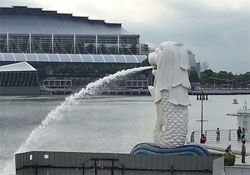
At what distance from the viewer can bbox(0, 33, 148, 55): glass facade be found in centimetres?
12619

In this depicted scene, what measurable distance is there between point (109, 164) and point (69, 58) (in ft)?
356

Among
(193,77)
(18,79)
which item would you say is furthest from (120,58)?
(18,79)

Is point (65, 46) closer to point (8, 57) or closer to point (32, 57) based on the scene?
point (32, 57)

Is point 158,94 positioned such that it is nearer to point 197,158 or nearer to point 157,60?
point 157,60

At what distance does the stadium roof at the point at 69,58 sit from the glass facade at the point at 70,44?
4.19m

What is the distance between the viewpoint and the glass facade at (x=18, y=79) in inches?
4181

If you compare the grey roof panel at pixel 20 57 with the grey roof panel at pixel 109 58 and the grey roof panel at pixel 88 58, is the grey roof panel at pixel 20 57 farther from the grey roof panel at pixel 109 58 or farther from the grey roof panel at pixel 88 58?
the grey roof panel at pixel 109 58

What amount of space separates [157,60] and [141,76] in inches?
3995

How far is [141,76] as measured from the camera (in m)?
116

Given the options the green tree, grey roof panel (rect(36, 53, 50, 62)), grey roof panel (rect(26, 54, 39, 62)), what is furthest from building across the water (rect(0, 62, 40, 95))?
the green tree

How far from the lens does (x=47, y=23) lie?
136875 millimetres

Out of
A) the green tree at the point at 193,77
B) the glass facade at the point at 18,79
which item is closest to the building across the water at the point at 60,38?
the green tree at the point at 193,77

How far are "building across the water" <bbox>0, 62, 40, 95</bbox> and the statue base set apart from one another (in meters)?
91.6

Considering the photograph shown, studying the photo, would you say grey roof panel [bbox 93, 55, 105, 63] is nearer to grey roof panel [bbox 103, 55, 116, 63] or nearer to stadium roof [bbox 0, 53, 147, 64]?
stadium roof [bbox 0, 53, 147, 64]
